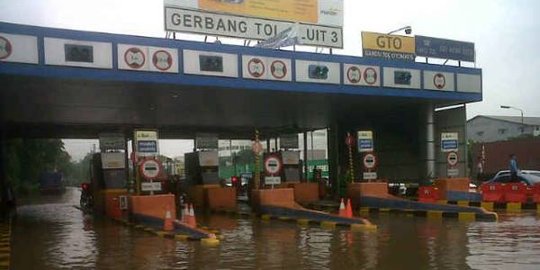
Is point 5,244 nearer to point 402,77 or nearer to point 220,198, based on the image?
point 220,198

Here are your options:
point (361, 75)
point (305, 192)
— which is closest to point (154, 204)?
point (361, 75)

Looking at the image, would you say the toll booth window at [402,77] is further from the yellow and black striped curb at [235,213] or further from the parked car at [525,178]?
the yellow and black striped curb at [235,213]

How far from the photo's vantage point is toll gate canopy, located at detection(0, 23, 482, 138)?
15633mm

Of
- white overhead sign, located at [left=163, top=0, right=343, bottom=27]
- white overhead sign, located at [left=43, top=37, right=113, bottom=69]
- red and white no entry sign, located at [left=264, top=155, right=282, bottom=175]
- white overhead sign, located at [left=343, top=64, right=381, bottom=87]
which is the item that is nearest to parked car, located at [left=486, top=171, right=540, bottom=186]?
white overhead sign, located at [left=343, top=64, right=381, bottom=87]

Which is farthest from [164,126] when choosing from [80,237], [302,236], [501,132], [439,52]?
[501,132]

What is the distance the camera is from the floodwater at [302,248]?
9.72 m

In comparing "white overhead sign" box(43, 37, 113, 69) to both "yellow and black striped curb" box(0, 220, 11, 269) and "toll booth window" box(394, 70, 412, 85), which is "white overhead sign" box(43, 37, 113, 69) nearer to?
"yellow and black striped curb" box(0, 220, 11, 269)

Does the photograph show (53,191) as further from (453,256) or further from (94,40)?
(453,256)

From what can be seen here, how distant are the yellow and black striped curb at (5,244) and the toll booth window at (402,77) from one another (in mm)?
→ 12845

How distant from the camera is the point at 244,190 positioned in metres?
36.7

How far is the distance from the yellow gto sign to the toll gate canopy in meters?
1.99

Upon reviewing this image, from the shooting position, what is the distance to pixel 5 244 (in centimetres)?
1364

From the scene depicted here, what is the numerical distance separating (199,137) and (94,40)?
10.6 metres

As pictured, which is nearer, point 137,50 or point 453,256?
point 453,256
